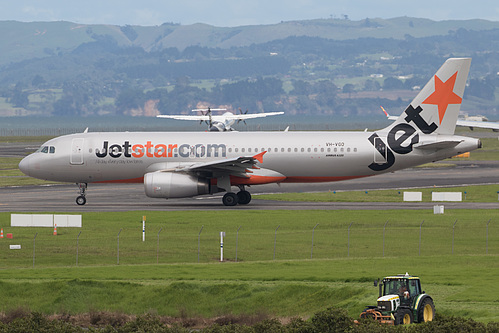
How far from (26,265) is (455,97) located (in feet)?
112

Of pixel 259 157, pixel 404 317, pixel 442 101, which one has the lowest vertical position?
pixel 404 317

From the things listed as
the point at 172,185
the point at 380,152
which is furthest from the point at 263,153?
the point at 380,152

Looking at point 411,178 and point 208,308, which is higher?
point 411,178

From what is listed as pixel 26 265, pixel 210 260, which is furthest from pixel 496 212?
pixel 26 265

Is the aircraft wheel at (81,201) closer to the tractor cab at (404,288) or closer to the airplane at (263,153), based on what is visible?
the airplane at (263,153)

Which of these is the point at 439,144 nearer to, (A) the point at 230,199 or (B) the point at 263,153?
(B) the point at 263,153

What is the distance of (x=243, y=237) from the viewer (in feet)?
168

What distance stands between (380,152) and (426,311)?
3432cm

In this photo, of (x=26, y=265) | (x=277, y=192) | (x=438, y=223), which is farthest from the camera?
(x=277, y=192)

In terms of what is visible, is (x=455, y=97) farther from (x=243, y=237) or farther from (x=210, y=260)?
(x=210, y=260)

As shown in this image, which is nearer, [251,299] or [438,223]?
[251,299]

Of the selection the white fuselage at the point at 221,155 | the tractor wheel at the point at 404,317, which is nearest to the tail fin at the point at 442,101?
the white fuselage at the point at 221,155

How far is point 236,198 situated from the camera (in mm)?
65625

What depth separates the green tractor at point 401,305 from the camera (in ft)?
97.0
